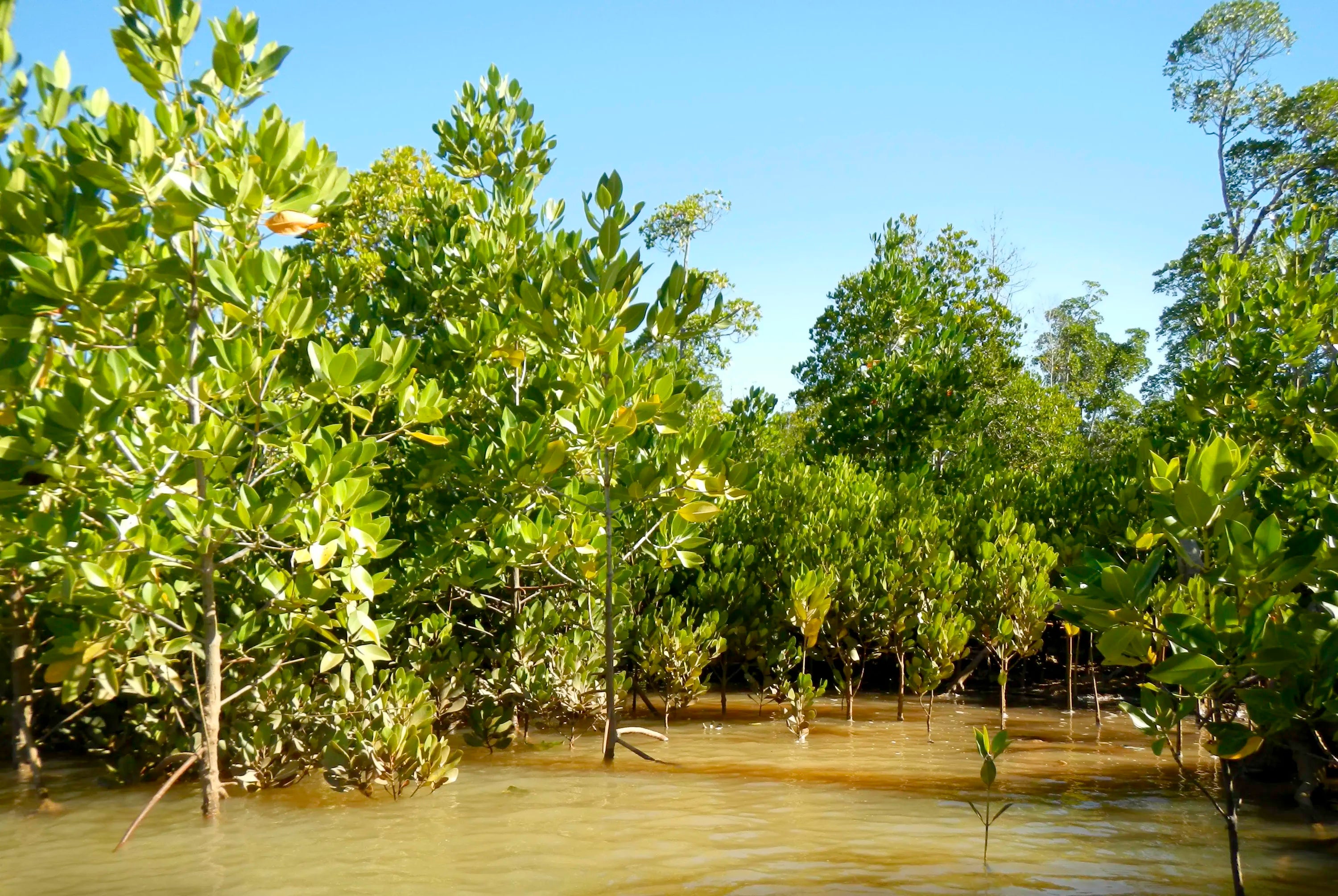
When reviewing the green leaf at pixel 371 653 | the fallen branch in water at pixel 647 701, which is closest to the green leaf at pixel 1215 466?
the green leaf at pixel 371 653

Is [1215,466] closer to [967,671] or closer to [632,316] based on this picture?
[632,316]

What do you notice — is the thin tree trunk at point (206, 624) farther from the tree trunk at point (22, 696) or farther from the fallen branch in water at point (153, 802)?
the tree trunk at point (22, 696)

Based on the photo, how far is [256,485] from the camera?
19.5 feet

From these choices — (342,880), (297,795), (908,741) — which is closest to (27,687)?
(297,795)

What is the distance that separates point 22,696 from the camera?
20.1 feet

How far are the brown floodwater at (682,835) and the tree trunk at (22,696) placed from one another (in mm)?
200

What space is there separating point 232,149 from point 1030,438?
56.1ft

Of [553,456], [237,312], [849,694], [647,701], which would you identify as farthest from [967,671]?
[237,312]

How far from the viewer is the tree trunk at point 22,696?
19.9 ft

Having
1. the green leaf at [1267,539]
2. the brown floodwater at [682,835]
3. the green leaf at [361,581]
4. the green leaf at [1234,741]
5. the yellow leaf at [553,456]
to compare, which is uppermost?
the yellow leaf at [553,456]

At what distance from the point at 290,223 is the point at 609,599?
3.20 metres

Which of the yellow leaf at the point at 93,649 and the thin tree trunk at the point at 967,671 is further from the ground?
the yellow leaf at the point at 93,649

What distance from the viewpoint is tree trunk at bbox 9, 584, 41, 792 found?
606cm

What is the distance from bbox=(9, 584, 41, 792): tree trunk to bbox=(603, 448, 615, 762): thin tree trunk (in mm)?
3650
